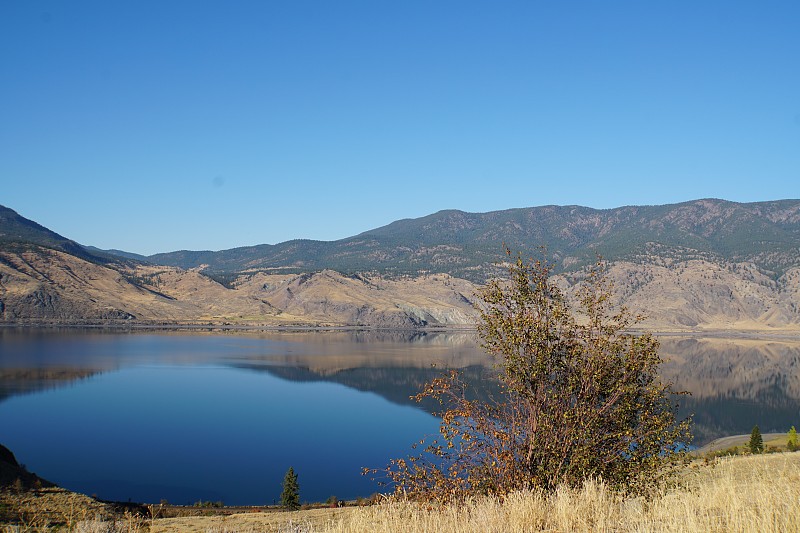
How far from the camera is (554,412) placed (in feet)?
38.8

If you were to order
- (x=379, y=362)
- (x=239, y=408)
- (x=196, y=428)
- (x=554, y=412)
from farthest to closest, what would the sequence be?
(x=379, y=362)
(x=239, y=408)
(x=196, y=428)
(x=554, y=412)

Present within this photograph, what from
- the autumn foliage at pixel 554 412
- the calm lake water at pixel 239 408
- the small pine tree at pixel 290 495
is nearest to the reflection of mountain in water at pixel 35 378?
the calm lake water at pixel 239 408

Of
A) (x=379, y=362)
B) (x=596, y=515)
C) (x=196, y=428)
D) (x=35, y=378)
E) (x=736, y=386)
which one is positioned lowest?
(x=736, y=386)

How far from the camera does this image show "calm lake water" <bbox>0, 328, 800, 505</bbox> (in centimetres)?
4525

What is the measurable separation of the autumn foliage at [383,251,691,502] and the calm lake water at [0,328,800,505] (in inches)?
45.3

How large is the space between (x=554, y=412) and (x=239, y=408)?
64.7 meters

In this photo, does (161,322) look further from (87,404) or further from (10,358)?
(87,404)

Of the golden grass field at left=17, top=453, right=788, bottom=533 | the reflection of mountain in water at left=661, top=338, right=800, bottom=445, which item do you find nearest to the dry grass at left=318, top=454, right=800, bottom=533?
the golden grass field at left=17, top=453, right=788, bottom=533

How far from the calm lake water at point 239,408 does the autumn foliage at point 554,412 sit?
1.15 m

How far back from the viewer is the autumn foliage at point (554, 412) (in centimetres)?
1126

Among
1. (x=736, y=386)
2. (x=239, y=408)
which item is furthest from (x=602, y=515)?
(x=736, y=386)

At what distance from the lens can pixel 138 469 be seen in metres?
46.1

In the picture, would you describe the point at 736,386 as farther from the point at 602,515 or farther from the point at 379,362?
the point at 602,515

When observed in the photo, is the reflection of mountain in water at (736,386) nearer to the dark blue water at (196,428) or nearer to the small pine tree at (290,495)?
the dark blue water at (196,428)
